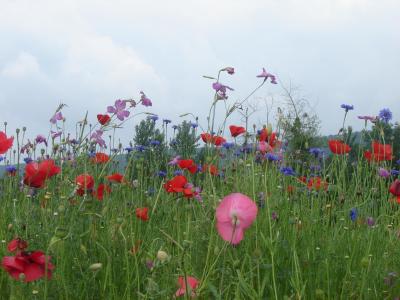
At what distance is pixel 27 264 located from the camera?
1.36 metres

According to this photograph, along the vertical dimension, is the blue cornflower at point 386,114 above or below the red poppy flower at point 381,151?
above

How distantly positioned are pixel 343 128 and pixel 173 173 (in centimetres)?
113

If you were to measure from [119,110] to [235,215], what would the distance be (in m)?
1.58

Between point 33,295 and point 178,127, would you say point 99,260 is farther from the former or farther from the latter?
point 178,127

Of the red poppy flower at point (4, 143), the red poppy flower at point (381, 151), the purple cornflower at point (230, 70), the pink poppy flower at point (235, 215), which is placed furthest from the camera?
the red poppy flower at point (381, 151)

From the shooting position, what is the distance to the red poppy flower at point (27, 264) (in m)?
1.35

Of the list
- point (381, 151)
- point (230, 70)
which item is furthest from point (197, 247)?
point (381, 151)

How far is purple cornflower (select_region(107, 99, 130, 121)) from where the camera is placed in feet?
9.04

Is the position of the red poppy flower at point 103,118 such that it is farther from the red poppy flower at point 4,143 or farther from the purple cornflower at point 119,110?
the red poppy flower at point 4,143

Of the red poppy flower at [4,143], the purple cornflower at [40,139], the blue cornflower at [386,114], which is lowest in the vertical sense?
the red poppy flower at [4,143]

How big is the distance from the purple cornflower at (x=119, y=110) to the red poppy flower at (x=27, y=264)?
143 cm

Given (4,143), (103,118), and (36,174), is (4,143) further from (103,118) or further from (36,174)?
(103,118)

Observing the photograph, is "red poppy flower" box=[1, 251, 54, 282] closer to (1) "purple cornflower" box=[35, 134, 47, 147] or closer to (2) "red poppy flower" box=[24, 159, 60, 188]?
(2) "red poppy flower" box=[24, 159, 60, 188]

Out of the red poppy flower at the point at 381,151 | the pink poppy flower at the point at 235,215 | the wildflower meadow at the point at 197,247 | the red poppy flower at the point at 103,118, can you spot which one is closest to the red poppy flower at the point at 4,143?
the wildflower meadow at the point at 197,247
